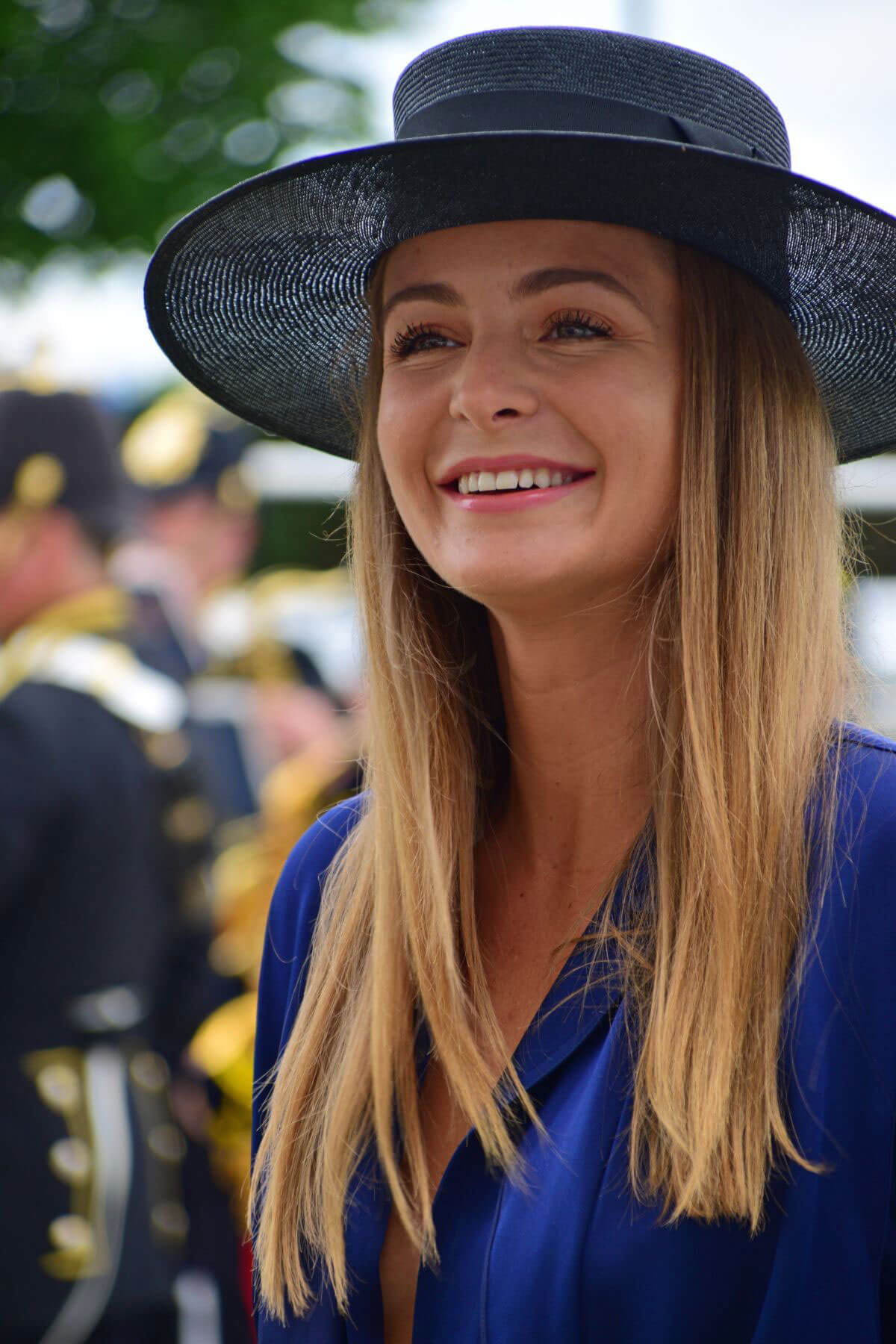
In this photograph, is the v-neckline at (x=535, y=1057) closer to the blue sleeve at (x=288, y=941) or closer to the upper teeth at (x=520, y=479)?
the blue sleeve at (x=288, y=941)

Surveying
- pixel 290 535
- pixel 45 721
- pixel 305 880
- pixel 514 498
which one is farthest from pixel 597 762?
pixel 290 535

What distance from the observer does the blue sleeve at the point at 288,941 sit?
216 centimetres

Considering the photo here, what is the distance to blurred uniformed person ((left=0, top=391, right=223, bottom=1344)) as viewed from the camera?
3.44 meters

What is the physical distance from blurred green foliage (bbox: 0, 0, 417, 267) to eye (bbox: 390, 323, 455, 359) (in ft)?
35.7

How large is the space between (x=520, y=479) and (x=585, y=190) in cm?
34

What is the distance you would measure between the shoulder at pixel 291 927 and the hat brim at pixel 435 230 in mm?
631

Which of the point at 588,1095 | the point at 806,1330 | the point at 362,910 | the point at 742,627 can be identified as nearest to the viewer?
the point at 806,1330

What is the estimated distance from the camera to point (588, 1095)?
166 centimetres

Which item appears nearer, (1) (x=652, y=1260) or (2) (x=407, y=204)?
(1) (x=652, y=1260)

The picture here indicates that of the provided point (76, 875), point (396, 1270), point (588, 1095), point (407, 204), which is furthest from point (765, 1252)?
point (76, 875)

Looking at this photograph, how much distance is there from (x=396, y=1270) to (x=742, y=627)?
875 mm

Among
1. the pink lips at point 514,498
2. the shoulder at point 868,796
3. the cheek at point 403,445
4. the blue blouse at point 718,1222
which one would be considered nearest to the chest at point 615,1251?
the blue blouse at point 718,1222

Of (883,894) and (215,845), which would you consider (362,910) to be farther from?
(215,845)

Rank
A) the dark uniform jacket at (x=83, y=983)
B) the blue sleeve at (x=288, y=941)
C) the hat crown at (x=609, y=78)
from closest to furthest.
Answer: the hat crown at (x=609, y=78) < the blue sleeve at (x=288, y=941) < the dark uniform jacket at (x=83, y=983)
